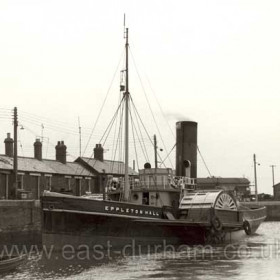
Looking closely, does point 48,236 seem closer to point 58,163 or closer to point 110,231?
point 110,231

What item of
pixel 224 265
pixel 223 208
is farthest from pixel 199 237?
pixel 224 265

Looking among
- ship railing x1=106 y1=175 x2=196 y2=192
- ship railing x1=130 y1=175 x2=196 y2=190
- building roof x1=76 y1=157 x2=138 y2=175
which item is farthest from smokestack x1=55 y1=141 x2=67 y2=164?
ship railing x1=130 y1=175 x2=196 y2=190

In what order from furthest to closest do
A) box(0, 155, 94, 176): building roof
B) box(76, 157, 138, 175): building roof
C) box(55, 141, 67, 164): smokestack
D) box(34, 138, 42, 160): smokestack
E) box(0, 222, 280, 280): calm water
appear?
1. box(76, 157, 138, 175): building roof
2. box(55, 141, 67, 164): smokestack
3. box(34, 138, 42, 160): smokestack
4. box(0, 155, 94, 176): building roof
5. box(0, 222, 280, 280): calm water

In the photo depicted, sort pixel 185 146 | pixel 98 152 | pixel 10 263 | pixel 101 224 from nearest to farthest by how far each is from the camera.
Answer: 1. pixel 10 263
2. pixel 101 224
3. pixel 185 146
4. pixel 98 152

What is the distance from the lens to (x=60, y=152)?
50.6 metres

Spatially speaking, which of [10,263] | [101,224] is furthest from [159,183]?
[10,263]

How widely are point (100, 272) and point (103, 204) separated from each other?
5.73m

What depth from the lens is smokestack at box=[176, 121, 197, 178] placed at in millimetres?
31281

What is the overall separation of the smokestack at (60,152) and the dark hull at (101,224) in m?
25.2

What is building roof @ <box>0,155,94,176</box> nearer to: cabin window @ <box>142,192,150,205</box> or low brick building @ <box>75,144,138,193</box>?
low brick building @ <box>75,144,138,193</box>

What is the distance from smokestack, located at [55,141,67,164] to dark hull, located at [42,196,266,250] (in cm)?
2521

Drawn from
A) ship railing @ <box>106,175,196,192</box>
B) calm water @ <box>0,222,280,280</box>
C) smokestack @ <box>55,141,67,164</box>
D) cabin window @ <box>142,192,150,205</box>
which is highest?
smokestack @ <box>55,141,67,164</box>

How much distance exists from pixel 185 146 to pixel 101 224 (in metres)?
9.12

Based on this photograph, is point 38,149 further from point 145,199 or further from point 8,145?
point 145,199
